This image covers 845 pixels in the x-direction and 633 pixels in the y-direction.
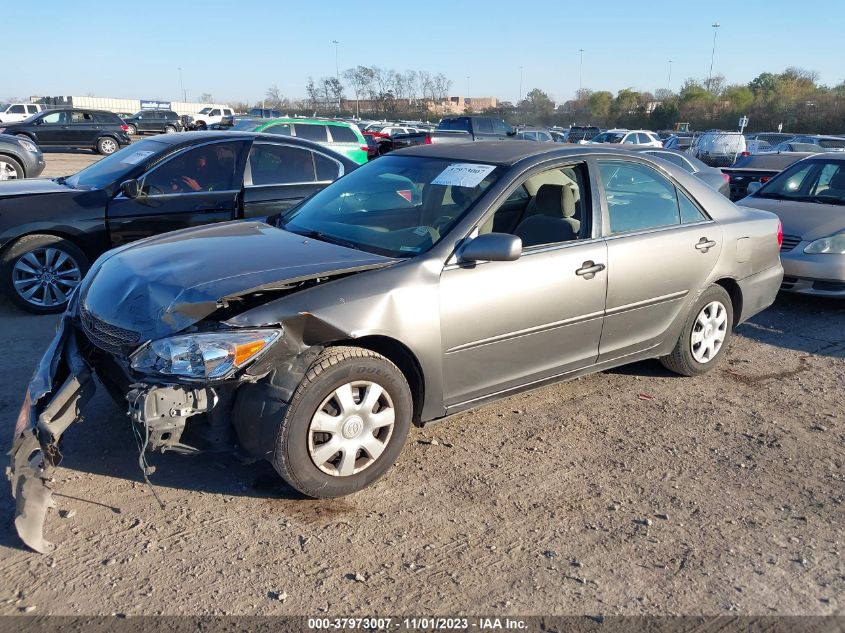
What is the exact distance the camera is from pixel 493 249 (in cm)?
370

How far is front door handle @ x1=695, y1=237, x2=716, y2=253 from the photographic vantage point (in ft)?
16.2

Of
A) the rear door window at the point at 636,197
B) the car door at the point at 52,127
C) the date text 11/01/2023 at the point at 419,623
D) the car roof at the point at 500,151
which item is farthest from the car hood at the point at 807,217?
the car door at the point at 52,127

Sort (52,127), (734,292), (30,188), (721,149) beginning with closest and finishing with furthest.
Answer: (734,292)
(30,188)
(721,149)
(52,127)

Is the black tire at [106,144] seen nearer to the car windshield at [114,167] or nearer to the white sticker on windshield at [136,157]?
the car windshield at [114,167]

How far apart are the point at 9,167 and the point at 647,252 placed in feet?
42.4

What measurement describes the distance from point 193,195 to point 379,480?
411cm

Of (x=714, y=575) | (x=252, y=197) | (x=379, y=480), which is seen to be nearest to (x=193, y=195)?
(x=252, y=197)

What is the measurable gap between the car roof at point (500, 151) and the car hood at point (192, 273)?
107 centimetres

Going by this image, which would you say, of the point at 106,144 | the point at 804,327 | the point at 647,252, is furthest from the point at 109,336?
the point at 106,144

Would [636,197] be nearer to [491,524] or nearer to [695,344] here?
[695,344]

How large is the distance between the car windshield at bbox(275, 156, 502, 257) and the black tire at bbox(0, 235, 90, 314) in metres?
2.64

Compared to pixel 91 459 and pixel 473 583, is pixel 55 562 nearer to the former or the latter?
pixel 91 459

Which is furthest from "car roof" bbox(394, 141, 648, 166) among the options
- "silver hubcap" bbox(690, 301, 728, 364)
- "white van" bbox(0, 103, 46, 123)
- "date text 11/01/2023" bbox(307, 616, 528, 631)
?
"white van" bbox(0, 103, 46, 123)

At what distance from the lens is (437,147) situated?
4.92m
